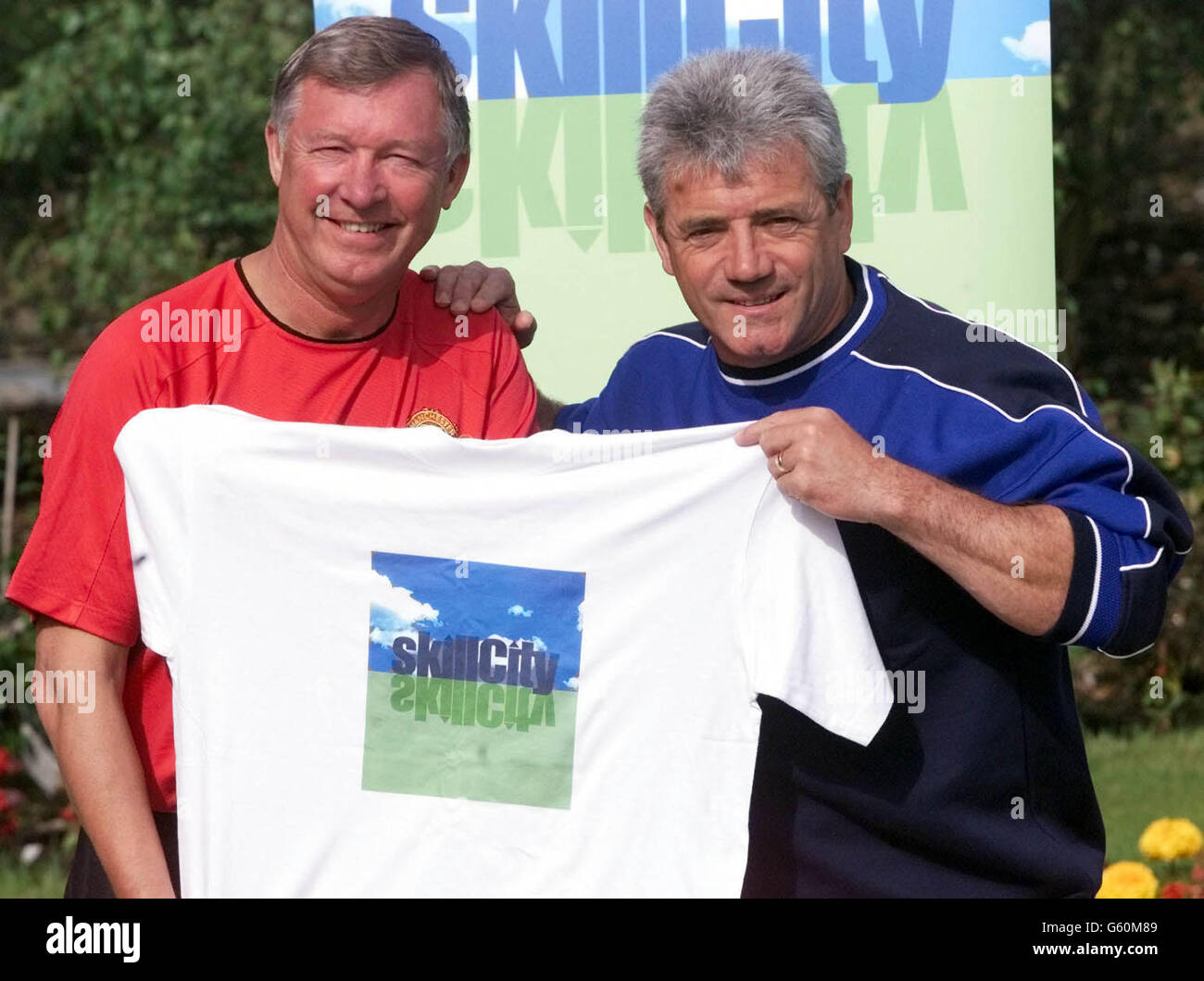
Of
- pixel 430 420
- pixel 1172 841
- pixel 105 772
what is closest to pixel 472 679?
pixel 430 420

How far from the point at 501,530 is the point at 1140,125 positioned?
500 cm

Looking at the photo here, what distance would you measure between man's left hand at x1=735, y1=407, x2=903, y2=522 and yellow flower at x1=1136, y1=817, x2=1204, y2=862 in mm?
1942

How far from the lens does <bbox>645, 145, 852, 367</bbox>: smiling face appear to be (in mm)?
2426

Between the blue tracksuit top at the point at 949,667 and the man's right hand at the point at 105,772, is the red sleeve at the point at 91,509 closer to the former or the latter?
the man's right hand at the point at 105,772

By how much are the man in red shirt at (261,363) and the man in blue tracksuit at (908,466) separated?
1.38ft

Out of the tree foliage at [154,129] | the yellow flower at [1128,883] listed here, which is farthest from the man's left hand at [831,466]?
the tree foliage at [154,129]

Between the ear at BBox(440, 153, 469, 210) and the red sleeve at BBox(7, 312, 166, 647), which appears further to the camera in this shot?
the ear at BBox(440, 153, 469, 210)

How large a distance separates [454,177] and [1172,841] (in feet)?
7.93

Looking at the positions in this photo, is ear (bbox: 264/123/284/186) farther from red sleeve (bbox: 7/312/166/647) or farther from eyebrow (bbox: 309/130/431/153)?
red sleeve (bbox: 7/312/166/647)

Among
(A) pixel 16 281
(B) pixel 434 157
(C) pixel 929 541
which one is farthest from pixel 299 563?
(A) pixel 16 281

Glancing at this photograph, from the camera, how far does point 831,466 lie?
2285 millimetres

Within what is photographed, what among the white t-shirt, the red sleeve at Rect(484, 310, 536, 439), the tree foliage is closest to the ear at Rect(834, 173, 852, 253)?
the white t-shirt

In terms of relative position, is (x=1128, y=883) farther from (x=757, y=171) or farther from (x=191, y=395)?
(x=191, y=395)
